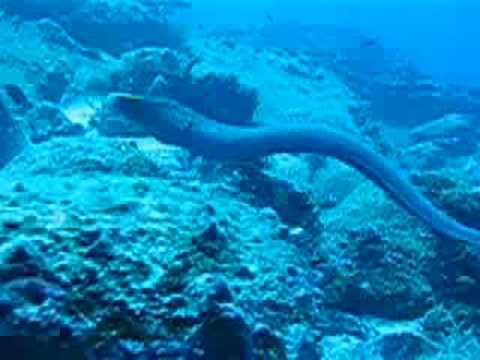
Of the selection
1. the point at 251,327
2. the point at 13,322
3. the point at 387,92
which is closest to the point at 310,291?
the point at 251,327

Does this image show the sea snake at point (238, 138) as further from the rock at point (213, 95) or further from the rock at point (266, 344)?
the rock at point (266, 344)

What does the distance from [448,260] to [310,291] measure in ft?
10.0

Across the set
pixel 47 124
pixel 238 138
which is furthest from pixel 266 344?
pixel 47 124

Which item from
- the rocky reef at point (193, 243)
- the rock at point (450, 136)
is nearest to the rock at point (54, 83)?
the rocky reef at point (193, 243)

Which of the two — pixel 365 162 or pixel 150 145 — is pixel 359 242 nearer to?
pixel 365 162

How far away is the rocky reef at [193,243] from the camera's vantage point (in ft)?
10.6

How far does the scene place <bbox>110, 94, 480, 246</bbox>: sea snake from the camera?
340 inches

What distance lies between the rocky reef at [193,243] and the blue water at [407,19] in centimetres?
2612

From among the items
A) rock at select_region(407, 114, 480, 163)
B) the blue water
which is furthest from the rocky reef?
the blue water

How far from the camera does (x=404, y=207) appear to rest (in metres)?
7.86

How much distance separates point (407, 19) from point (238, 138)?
55.0 meters

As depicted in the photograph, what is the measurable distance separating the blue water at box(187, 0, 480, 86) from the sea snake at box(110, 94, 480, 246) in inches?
1143

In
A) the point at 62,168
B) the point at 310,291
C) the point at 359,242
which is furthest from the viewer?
the point at 359,242

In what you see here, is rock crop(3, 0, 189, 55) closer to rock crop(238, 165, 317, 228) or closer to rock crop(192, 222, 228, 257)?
rock crop(238, 165, 317, 228)
